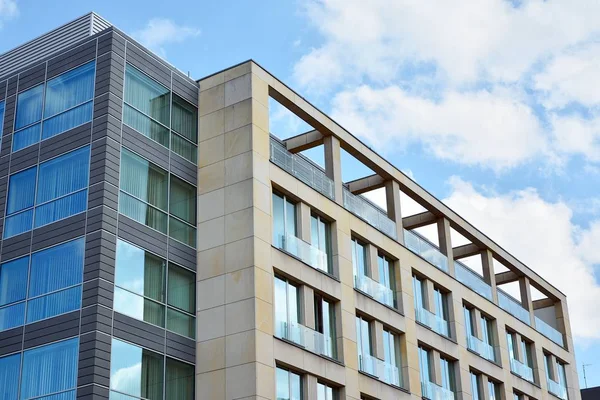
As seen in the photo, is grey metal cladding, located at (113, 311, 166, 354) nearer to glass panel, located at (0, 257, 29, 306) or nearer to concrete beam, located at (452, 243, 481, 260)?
glass panel, located at (0, 257, 29, 306)

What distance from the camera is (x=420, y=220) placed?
52.0 m

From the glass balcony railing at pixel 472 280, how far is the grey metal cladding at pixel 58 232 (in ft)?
76.0

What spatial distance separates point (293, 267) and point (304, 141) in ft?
26.8

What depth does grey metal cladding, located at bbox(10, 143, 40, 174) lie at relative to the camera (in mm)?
37125

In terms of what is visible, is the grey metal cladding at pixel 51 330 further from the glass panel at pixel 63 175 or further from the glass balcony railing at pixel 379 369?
the glass balcony railing at pixel 379 369

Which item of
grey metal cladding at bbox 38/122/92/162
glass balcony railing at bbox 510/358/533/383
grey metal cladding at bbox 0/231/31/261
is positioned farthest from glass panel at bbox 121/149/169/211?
glass balcony railing at bbox 510/358/533/383

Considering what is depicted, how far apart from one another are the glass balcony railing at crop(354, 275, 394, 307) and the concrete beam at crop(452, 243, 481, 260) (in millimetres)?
11965

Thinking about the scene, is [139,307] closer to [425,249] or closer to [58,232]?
[58,232]

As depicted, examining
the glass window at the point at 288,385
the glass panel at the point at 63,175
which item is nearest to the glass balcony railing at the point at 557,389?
the glass window at the point at 288,385

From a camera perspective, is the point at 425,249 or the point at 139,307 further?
the point at 425,249

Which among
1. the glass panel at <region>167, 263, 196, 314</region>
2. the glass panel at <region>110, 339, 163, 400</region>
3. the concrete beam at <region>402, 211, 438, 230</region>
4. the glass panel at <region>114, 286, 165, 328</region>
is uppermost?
the concrete beam at <region>402, 211, 438, 230</region>

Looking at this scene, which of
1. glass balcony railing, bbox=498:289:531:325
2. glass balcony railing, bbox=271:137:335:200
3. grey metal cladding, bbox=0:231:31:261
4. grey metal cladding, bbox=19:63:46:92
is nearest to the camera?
grey metal cladding, bbox=0:231:31:261

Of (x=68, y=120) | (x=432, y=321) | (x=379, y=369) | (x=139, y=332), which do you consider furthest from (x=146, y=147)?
(x=432, y=321)

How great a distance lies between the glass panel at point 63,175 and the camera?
35.4m
